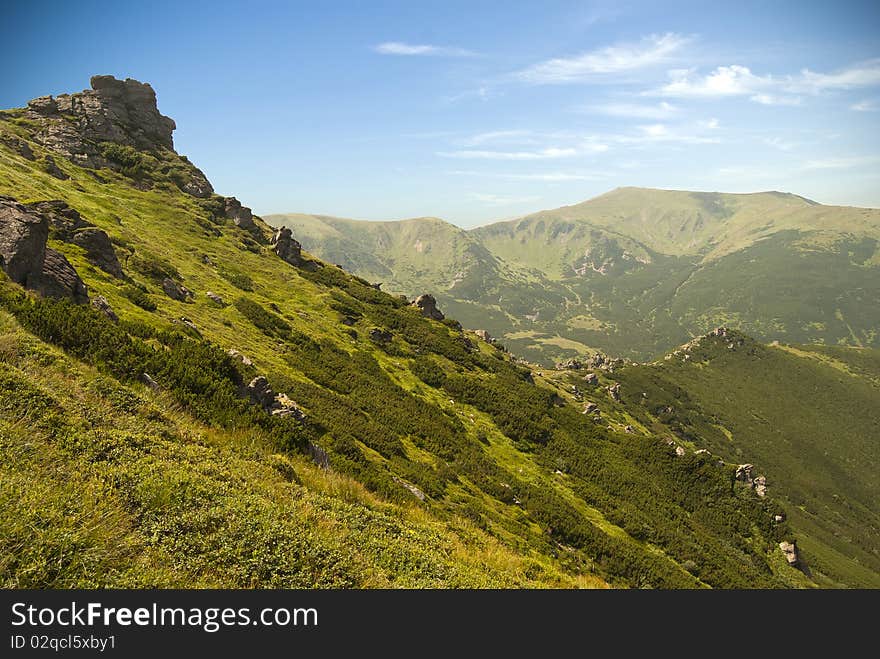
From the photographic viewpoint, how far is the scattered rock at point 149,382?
44.3ft

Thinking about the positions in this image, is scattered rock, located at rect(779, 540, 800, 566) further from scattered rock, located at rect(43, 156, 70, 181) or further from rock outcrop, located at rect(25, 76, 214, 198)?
rock outcrop, located at rect(25, 76, 214, 198)

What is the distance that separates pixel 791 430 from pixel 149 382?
217780 millimetres

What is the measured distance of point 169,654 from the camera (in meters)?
5.21

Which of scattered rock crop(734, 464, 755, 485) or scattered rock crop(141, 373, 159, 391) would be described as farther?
scattered rock crop(734, 464, 755, 485)

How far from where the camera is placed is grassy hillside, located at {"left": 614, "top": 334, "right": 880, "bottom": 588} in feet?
354

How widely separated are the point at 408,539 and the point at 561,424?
4077 centimetres

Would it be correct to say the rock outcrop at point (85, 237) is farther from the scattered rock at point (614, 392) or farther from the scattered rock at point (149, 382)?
the scattered rock at point (614, 392)

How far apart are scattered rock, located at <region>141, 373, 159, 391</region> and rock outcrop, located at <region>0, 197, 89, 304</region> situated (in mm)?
7987

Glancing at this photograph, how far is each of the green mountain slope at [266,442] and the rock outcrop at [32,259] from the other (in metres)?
0.15

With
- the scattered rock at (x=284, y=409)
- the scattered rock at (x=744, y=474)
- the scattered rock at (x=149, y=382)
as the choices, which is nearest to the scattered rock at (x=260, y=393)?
the scattered rock at (x=284, y=409)

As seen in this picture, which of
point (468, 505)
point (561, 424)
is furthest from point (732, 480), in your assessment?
point (468, 505)

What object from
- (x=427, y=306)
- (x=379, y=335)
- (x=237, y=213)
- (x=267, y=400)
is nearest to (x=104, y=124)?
(x=237, y=213)

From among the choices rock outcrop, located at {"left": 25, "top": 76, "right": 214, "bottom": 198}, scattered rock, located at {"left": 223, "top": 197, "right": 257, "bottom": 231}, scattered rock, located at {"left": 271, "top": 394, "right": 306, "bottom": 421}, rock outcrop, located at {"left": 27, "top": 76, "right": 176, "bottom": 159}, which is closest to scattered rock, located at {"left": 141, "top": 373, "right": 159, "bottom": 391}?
scattered rock, located at {"left": 271, "top": 394, "right": 306, "bottom": 421}

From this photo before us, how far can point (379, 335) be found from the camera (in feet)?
162
